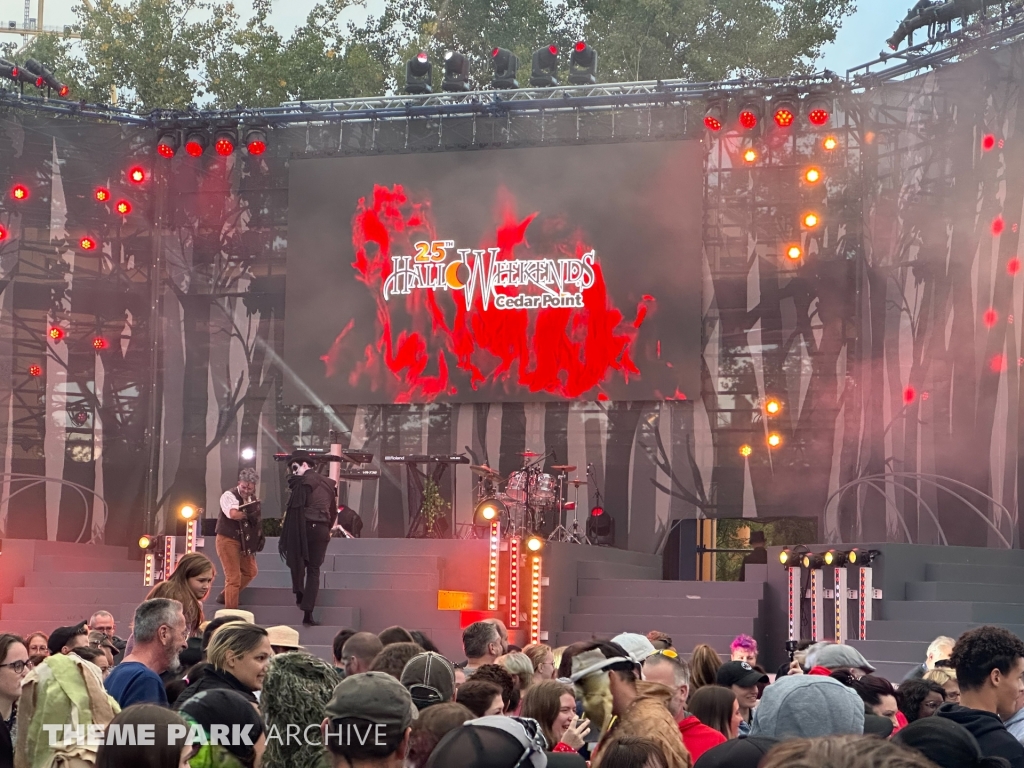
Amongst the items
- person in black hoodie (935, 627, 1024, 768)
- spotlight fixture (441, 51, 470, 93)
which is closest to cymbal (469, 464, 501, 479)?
spotlight fixture (441, 51, 470, 93)

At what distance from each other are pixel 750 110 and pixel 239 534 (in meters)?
7.40

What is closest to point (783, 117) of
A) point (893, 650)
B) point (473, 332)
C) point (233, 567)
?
point (473, 332)

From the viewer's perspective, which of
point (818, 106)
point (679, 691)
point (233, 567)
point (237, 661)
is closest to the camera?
point (237, 661)

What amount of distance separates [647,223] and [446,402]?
9.92 feet

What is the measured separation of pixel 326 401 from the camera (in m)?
17.1

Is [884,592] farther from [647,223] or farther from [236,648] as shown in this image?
[236,648]

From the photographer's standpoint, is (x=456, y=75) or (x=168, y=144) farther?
(x=168, y=144)

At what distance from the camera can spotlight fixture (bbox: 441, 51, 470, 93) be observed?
1669cm

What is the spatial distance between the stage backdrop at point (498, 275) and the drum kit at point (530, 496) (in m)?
1.35

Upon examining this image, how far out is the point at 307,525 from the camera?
11.7 m

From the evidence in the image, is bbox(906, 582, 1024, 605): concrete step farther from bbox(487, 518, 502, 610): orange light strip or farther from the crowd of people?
the crowd of people

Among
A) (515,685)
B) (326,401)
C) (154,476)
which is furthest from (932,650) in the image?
(154,476)

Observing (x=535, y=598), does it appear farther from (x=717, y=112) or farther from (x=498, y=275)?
(x=717, y=112)

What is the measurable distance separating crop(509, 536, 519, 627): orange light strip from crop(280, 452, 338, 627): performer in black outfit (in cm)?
177
